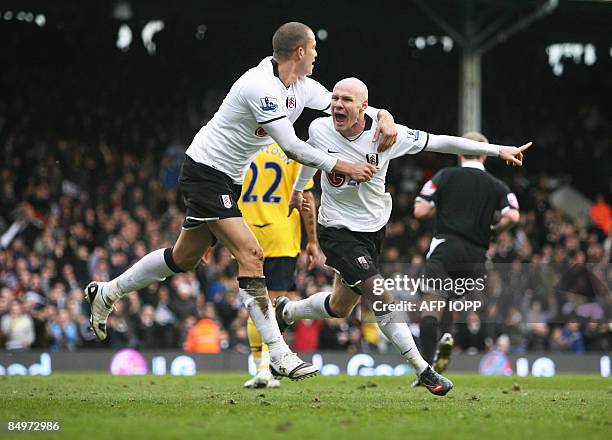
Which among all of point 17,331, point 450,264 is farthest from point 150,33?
point 450,264

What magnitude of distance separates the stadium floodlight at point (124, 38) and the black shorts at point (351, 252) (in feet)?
62.9

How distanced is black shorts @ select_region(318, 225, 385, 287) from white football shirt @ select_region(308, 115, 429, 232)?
0.06 m

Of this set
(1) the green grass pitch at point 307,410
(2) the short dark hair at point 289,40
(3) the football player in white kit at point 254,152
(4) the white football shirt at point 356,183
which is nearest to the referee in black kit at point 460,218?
(1) the green grass pitch at point 307,410

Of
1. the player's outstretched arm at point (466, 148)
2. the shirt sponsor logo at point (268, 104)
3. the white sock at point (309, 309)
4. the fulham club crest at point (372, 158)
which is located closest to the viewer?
the shirt sponsor logo at point (268, 104)

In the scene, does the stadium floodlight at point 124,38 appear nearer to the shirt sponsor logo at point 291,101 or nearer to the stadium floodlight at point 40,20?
the stadium floodlight at point 40,20

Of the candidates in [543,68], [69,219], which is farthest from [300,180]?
[543,68]

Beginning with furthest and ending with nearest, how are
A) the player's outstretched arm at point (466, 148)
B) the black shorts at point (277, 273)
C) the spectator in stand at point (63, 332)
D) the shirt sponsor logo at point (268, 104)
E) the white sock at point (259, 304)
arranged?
the spectator in stand at point (63, 332) < the black shorts at point (277, 273) < the player's outstretched arm at point (466, 148) < the white sock at point (259, 304) < the shirt sponsor logo at point (268, 104)

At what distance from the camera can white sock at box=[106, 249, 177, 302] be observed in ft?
31.7

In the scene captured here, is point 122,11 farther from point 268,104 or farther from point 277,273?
point 268,104

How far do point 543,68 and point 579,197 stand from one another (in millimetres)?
5064

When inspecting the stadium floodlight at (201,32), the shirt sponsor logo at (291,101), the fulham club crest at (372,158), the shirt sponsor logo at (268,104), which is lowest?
the fulham club crest at (372,158)

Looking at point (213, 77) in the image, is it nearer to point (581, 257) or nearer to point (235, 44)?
point (235, 44)

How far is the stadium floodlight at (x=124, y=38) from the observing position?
2742cm

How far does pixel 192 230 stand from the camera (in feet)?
30.6
